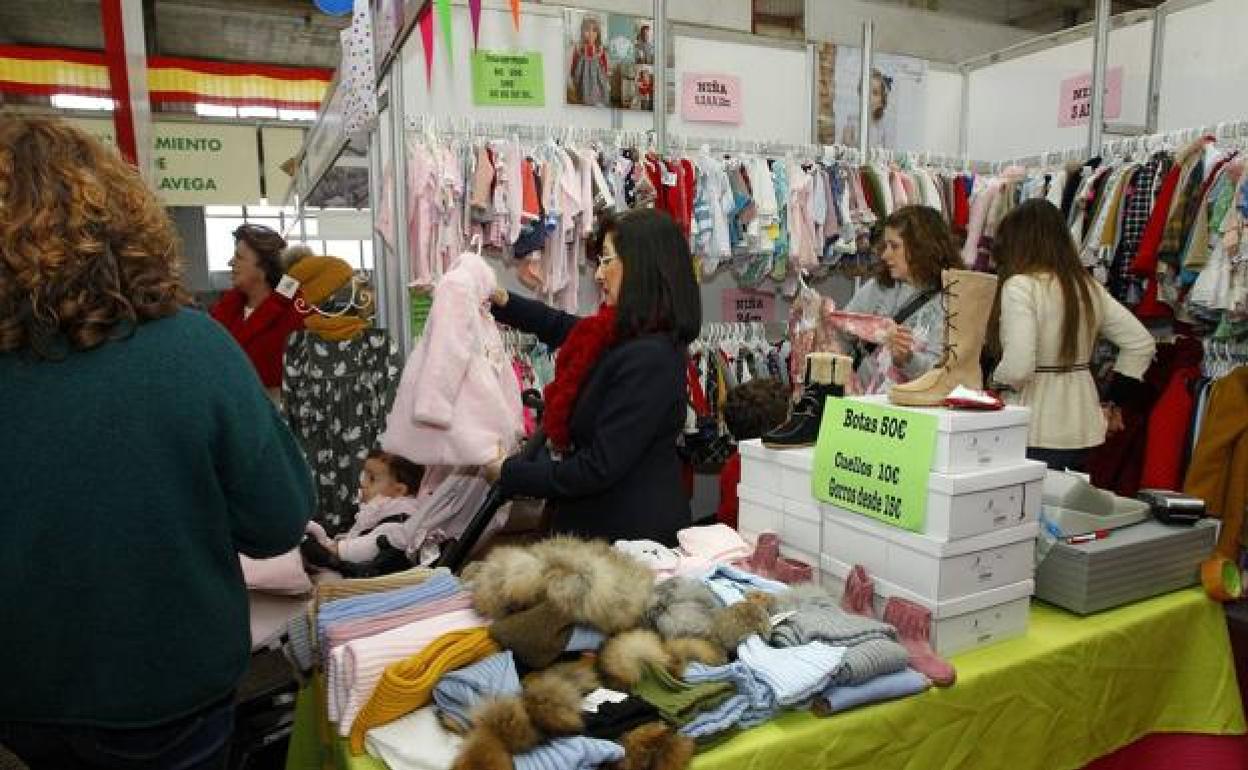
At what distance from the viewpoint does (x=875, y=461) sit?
159cm

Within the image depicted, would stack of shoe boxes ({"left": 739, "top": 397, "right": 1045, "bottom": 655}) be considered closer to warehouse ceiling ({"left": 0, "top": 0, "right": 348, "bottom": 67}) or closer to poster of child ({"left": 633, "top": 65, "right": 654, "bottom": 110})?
poster of child ({"left": 633, "top": 65, "right": 654, "bottom": 110})

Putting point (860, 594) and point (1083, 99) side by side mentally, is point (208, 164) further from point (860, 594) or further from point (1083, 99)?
point (860, 594)

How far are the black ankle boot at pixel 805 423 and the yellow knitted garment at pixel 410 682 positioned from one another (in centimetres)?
82

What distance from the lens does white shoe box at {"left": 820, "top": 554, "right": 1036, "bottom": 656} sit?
1.52 meters

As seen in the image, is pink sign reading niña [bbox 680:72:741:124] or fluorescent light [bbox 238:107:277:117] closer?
pink sign reading niña [bbox 680:72:741:124]

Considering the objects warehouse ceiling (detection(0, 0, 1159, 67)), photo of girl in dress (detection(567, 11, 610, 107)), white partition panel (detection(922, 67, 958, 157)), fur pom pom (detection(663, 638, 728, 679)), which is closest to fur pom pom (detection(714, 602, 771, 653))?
fur pom pom (detection(663, 638, 728, 679))

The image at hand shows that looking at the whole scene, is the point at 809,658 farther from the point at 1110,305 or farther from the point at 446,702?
the point at 1110,305

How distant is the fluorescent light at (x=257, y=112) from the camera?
343 inches

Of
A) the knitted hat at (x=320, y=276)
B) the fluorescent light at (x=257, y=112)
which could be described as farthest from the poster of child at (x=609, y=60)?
the fluorescent light at (x=257, y=112)

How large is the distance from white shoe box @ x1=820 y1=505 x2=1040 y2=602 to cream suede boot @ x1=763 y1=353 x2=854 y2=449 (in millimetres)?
193

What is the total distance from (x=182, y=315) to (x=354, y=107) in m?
1.62

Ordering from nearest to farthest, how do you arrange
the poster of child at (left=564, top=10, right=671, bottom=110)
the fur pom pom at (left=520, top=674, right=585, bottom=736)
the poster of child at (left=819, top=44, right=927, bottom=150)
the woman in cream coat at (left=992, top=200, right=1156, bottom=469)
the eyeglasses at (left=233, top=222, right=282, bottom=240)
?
the fur pom pom at (left=520, top=674, right=585, bottom=736) < the woman in cream coat at (left=992, top=200, right=1156, bottom=469) < the eyeglasses at (left=233, top=222, right=282, bottom=240) < the poster of child at (left=564, top=10, right=671, bottom=110) < the poster of child at (left=819, top=44, right=927, bottom=150)

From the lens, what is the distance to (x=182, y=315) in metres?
1.09

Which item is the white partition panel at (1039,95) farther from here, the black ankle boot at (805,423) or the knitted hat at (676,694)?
the knitted hat at (676,694)
